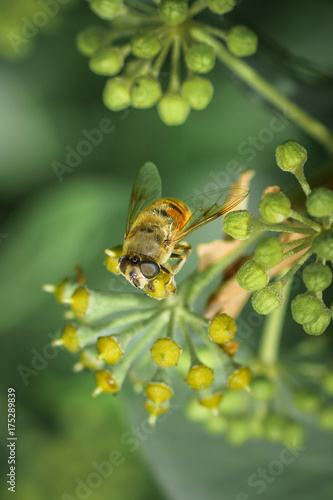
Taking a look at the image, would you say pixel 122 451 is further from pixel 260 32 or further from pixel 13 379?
pixel 260 32

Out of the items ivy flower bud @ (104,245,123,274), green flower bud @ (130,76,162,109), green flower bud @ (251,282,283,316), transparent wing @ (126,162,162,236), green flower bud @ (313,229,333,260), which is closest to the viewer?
green flower bud @ (313,229,333,260)

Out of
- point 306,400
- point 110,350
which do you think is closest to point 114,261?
point 110,350

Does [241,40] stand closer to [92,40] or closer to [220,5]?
[220,5]

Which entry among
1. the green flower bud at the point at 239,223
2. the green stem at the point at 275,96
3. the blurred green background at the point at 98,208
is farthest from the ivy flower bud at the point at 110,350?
the green stem at the point at 275,96

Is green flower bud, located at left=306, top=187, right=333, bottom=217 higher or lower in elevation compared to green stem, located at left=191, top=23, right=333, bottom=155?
lower

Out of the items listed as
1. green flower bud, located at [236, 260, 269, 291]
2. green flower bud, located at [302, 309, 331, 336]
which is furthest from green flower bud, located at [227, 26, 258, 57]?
green flower bud, located at [302, 309, 331, 336]

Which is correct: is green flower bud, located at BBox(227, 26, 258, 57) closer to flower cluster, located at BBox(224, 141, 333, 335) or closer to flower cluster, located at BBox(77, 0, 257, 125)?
flower cluster, located at BBox(77, 0, 257, 125)

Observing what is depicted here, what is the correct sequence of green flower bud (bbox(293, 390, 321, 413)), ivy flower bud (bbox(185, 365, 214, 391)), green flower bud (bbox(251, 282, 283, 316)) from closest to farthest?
green flower bud (bbox(251, 282, 283, 316)), ivy flower bud (bbox(185, 365, 214, 391)), green flower bud (bbox(293, 390, 321, 413))
